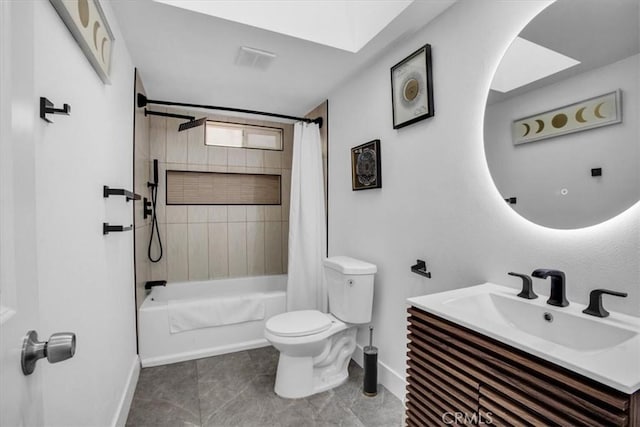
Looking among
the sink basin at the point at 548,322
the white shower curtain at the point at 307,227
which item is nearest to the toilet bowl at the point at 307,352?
the white shower curtain at the point at 307,227

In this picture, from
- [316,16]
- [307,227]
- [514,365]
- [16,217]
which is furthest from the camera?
[307,227]

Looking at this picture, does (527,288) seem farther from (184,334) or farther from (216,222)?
(216,222)

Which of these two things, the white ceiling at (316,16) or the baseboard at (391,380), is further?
the baseboard at (391,380)

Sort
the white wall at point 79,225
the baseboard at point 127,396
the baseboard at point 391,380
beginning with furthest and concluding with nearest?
1. the baseboard at point 391,380
2. the baseboard at point 127,396
3. the white wall at point 79,225

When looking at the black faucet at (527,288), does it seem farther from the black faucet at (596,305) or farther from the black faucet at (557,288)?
the black faucet at (596,305)

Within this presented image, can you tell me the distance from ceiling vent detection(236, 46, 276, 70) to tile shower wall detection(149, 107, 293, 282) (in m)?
1.22

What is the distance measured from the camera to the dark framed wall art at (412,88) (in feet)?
5.89

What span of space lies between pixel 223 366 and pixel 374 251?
4.86ft

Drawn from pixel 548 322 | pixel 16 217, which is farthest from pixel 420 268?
pixel 16 217

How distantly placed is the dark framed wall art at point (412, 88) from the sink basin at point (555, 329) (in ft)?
3.38

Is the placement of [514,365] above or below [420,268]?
below

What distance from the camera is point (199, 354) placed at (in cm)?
263

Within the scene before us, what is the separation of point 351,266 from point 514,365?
1330 mm

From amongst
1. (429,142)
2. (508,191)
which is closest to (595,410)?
(508,191)
